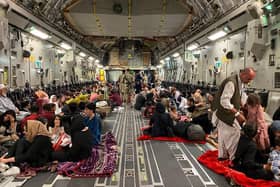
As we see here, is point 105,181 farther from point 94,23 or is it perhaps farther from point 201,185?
point 94,23

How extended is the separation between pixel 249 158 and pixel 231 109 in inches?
29.5

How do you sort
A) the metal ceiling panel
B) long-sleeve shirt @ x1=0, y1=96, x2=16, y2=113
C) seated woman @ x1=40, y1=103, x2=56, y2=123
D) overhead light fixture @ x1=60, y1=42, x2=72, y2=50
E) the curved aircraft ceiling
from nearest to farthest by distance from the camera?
seated woman @ x1=40, y1=103, x2=56, y2=123 → long-sleeve shirt @ x1=0, y1=96, x2=16, y2=113 → the metal ceiling panel → the curved aircraft ceiling → overhead light fixture @ x1=60, y1=42, x2=72, y2=50

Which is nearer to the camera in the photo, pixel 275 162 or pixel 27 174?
pixel 275 162

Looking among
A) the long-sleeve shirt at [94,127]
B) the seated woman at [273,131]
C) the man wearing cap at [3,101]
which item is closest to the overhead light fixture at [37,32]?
the man wearing cap at [3,101]

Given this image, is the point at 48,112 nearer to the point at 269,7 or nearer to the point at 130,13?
the point at 269,7

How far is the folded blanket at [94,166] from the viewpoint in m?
4.34

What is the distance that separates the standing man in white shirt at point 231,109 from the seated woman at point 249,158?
19 centimetres

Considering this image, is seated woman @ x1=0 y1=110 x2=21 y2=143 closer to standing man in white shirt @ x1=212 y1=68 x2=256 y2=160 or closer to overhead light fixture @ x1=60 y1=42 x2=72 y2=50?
standing man in white shirt @ x1=212 y1=68 x2=256 y2=160

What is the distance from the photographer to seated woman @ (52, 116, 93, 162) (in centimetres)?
482

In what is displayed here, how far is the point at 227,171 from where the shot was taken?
13.9 feet

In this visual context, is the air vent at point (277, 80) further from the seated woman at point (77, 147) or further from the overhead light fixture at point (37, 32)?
the overhead light fixture at point (37, 32)

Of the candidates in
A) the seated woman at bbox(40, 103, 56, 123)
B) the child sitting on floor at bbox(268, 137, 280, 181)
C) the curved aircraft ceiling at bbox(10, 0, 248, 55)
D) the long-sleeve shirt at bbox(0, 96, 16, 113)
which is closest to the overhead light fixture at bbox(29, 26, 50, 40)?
the curved aircraft ceiling at bbox(10, 0, 248, 55)

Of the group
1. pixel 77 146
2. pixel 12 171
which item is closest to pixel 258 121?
pixel 77 146

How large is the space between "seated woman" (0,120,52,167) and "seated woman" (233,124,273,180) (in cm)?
293
